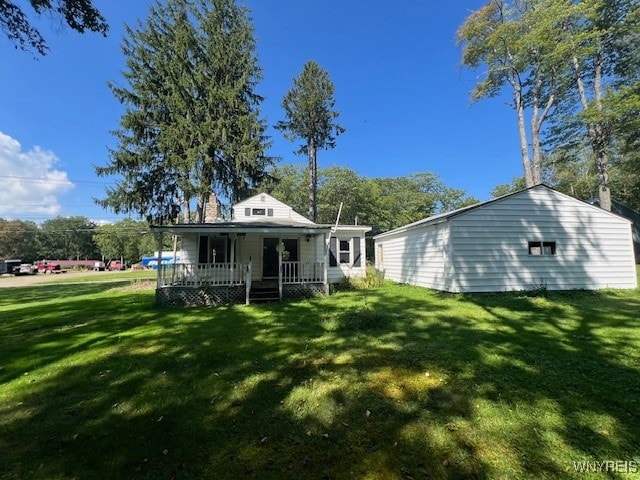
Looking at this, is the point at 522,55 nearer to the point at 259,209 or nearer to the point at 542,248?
the point at 542,248

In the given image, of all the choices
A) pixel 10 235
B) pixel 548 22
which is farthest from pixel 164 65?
pixel 10 235

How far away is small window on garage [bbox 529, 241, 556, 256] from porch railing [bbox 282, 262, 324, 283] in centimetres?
758

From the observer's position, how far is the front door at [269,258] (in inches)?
526

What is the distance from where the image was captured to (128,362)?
4.82 m

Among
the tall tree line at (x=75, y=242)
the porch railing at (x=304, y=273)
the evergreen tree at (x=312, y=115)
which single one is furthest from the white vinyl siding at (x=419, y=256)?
the tall tree line at (x=75, y=242)

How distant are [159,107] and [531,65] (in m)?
22.3

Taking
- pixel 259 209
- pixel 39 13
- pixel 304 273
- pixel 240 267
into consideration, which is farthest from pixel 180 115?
pixel 39 13

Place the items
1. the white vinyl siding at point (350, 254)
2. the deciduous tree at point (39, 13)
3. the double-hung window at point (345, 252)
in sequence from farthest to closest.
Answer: the double-hung window at point (345, 252) → the white vinyl siding at point (350, 254) → the deciduous tree at point (39, 13)

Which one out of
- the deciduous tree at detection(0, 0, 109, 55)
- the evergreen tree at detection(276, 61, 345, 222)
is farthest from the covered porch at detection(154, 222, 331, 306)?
the evergreen tree at detection(276, 61, 345, 222)

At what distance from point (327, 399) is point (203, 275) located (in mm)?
8881

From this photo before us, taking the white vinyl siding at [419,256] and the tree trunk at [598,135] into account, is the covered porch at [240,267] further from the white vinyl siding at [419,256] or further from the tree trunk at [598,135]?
the tree trunk at [598,135]

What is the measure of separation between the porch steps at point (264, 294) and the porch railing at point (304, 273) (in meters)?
0.84

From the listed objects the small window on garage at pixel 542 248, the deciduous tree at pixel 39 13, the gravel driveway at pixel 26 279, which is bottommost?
the gravel driveway at pixel 26 279

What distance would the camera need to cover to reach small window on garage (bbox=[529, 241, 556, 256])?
35.9 feet
